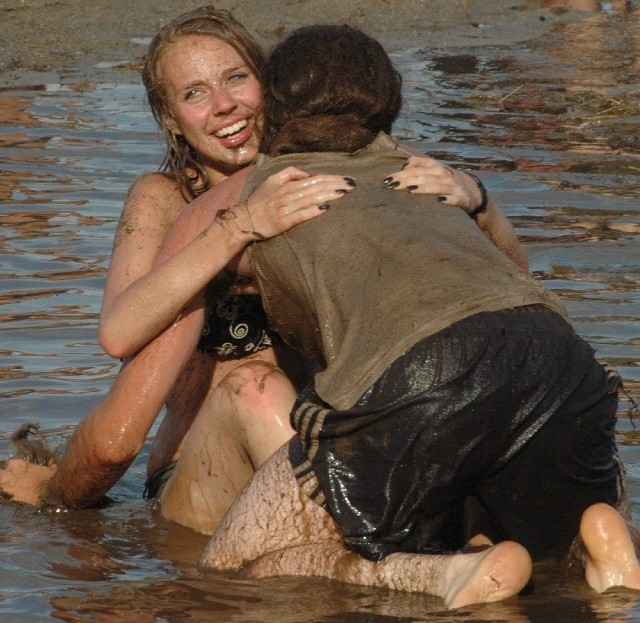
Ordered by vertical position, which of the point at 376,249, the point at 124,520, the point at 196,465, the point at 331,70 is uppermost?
the point at 331,70

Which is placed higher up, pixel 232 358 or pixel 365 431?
pixel 365 431

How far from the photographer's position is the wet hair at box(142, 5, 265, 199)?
5145 mm

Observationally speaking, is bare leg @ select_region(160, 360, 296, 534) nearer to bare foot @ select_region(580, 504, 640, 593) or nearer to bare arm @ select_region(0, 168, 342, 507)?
bare arm @ select_region(0, 168, 342, 507)

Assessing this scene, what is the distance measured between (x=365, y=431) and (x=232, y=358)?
5.14 feet

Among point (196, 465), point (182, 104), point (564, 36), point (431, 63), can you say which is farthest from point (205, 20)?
point (564, 36)

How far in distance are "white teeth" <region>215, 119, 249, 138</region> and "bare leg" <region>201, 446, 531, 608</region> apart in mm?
1448

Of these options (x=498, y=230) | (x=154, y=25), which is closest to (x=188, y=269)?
(x=498, y=230)

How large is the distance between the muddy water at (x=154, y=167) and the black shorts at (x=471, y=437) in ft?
0.73

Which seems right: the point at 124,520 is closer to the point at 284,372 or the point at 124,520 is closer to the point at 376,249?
the point at 284,372

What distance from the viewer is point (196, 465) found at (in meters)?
4.83

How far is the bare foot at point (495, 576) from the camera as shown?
3586mm

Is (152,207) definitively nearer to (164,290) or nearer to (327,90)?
(164,290)

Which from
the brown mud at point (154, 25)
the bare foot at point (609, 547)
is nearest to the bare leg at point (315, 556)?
the bare foot at point (609, 547)

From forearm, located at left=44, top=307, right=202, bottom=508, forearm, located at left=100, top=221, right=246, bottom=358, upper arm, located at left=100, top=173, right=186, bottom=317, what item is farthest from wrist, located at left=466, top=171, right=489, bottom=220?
upper arm, located at left=100, top=173, right=186, bottom=317
